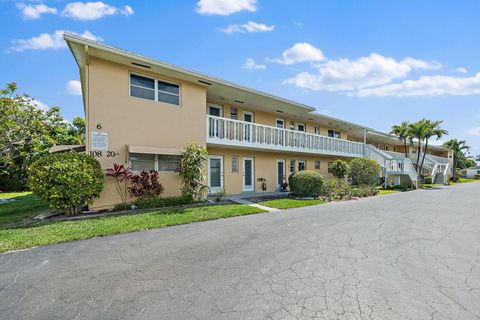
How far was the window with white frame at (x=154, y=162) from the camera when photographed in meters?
10.3

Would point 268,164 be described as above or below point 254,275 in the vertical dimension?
above

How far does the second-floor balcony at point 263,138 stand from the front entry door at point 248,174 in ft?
6.06

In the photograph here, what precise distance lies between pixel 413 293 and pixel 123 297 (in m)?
3.92

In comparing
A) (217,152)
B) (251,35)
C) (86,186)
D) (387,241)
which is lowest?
(387,241)

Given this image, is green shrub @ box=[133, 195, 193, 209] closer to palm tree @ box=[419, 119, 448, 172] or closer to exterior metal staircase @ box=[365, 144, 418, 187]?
exterior metal staircase @ box=[365, 144, 418, 187]

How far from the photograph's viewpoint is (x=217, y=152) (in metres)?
14.3

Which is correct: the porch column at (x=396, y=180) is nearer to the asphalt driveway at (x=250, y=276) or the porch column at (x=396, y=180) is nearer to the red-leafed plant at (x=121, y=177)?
the asphalt driveway at (x=250, y=276)

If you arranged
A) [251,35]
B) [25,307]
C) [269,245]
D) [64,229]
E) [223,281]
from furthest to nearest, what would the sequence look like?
[251,35], [64,229], [269,245], [223,281], [25,307]

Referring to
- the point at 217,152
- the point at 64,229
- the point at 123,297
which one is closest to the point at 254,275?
the point at 123,297

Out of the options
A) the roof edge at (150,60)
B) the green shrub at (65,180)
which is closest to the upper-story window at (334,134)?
the roof edge at (150,60)

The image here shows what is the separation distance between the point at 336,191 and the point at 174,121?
31.7 feet

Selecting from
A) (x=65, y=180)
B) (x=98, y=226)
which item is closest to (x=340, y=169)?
(x=98, y=226)

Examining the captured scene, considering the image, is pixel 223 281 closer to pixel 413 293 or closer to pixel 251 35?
pixel 413 293

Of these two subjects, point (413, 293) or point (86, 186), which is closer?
point (413, 293)
